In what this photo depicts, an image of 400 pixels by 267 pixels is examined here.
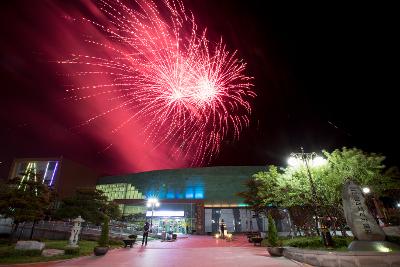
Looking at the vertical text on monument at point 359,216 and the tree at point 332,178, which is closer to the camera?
the vertical text on monument at point 359,216

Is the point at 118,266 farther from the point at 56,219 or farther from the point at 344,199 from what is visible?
the point at 56,219

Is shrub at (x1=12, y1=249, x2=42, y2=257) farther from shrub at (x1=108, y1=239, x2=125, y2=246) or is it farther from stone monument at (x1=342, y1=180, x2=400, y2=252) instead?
stone monument at (x1=342, y1=180, x2=400, y2=252)

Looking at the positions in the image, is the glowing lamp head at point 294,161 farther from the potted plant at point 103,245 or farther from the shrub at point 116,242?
the shrub at point 116,242

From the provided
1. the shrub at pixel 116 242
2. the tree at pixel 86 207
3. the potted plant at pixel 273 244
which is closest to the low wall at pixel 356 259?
the potted plant at pixel 273 244

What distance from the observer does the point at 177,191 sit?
59750 mm

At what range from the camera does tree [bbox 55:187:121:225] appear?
33688 mm

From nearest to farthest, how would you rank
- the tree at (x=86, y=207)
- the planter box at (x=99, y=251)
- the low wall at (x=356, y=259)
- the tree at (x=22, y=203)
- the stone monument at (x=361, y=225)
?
the low wall at (x=356, y=259), the stone monument at (x=361, y=225), the planter box at (x=99, y=251), the tree at (x=22, y=203), the tree at (x=86, y=207)

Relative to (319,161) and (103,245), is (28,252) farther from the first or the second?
(319,161)

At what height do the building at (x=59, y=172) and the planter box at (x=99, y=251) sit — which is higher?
the building at (x=59, y=172)

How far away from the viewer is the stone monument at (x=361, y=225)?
1209 centimetres

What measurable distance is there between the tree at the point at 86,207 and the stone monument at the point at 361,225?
2816cm

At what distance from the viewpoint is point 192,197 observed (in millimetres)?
57969

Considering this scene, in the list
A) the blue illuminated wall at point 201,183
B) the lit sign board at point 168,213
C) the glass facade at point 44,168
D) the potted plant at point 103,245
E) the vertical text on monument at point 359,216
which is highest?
the glass facade at point 44,168

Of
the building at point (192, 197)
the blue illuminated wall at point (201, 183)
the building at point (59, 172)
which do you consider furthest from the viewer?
the building at point (59, 172)
